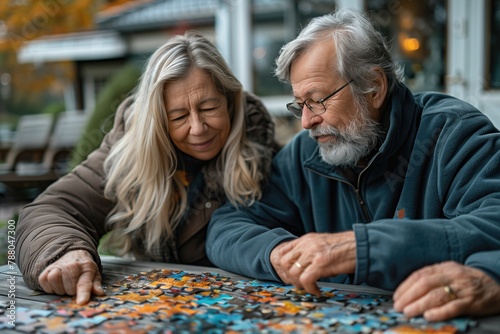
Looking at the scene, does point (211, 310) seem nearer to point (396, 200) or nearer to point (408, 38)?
point (396, 200)

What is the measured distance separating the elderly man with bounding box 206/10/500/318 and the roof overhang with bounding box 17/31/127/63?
52.9 ft

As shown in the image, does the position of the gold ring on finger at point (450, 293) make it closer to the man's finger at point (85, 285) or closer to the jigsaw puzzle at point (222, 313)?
the jigsaw puzzle at point (222, 313)

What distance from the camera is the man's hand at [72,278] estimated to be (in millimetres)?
2123

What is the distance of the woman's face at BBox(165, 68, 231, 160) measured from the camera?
276cm

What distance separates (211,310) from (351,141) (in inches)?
41.0

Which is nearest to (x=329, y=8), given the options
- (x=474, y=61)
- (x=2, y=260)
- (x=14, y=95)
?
(x=474, y=61)

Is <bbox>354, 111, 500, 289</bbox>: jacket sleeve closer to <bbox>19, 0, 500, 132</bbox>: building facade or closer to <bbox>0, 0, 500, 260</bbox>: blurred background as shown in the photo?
<bbox>0, 0, 500, 260</bbox>: blurred background

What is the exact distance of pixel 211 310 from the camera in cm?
187

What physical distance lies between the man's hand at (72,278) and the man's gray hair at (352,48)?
1.24 metres

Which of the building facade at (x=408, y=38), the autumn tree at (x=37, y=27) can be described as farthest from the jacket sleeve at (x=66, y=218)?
the autumn tree at (x=37, y=27)

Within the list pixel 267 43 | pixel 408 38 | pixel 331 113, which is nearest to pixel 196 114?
pixel 331 113

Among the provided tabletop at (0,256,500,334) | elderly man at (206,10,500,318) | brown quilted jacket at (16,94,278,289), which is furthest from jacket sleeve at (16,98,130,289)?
elderly man at (206,10,500,318)

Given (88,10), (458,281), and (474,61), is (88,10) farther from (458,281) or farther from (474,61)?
(458,281)

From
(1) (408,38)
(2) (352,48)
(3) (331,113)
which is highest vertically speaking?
(1) (408,38)
